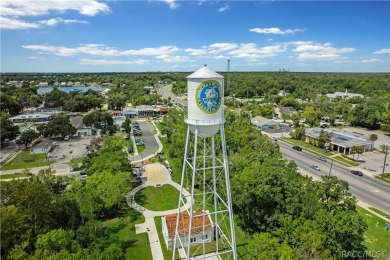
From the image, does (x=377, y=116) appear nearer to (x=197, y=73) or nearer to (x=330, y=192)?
(x=330, y=192)

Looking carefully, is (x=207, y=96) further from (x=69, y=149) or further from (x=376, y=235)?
(x=69, y=149)

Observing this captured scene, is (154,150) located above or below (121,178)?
below

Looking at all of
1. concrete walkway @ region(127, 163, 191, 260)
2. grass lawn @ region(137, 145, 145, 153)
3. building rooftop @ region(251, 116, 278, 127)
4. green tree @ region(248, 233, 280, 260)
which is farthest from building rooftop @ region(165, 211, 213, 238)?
building rooftop @ region(251, 116, 278, 127)

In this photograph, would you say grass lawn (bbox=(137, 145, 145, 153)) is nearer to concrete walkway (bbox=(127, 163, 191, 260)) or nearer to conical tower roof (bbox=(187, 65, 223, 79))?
concrete walkway (bbox=(127, 163, 191, 260))

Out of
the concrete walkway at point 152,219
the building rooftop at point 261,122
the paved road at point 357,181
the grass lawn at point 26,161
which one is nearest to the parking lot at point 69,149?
the grass lawn at point 26,161

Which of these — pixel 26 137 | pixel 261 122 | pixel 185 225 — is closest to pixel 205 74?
pixel 185 225

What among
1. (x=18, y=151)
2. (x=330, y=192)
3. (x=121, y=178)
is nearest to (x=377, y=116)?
(x=330, y=192)

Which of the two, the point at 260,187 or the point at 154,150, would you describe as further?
the point at 154,150
